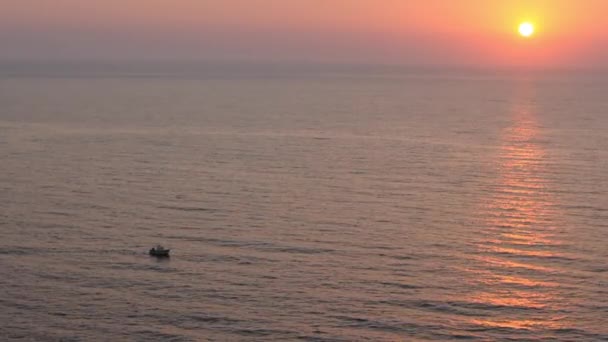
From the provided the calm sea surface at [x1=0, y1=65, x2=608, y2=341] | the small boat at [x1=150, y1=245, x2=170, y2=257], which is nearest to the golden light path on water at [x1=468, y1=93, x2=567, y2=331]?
the calm sea surface at [x1=0, y1=65, x2=608, y2=341]

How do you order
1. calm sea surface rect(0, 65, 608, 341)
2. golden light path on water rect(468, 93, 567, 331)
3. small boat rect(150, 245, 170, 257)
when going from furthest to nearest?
small boat rect(150, 245, 170, 257) < golden light path on water rect(468, 93, 567, 331) < calm sea surface rect(0, 65, 608, 341)

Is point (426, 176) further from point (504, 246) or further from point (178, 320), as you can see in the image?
point (178, 320)

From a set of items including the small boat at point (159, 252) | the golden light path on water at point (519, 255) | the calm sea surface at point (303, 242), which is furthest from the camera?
the small boat at point (159, 252)

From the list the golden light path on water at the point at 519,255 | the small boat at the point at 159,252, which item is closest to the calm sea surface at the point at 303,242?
the golden light path on water at the point at 519,255

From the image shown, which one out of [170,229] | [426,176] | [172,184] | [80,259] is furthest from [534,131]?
[80,259]

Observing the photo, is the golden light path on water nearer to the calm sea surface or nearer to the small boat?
the calm sea surface

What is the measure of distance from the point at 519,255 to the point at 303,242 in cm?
1767

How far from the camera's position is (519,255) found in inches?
2953

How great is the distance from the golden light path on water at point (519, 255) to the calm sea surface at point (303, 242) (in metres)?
0.20

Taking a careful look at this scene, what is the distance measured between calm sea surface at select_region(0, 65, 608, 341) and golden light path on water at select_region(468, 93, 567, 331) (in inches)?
7.7

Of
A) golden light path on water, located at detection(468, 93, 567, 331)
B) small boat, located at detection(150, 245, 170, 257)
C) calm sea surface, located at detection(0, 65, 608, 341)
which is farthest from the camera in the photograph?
small boat, located at detection(150, 245, 170, 257)

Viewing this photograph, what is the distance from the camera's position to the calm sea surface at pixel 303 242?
199 feet

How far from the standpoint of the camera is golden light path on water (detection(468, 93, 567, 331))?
62.2 meters

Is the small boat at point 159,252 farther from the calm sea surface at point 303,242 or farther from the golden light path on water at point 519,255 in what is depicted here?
the golden light path on water at point 519,255
